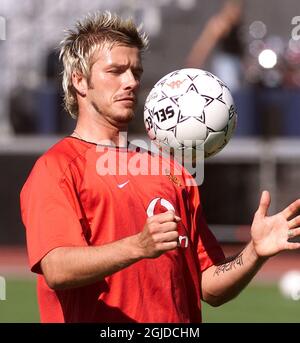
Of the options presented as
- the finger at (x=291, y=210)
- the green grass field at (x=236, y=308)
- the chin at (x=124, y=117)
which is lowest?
the green grass field at (x=236, y=308)

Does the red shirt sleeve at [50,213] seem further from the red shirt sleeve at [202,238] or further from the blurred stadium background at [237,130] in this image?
the blurred stadium background at [237,130]

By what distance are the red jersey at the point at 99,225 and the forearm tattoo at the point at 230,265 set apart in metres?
0.25

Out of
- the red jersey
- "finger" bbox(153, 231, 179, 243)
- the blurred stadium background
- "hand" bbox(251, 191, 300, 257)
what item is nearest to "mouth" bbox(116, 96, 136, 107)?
the red jersey

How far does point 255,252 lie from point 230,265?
0.91ft

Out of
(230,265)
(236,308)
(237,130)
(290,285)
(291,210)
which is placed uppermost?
(237,130)

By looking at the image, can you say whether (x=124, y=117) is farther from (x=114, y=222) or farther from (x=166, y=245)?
(x=166, y=245)

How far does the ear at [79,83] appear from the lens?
15.6 ft

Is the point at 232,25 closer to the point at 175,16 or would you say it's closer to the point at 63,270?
the point at 175,16

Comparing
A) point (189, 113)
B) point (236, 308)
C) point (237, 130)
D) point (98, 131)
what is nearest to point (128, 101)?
point (98, 131)

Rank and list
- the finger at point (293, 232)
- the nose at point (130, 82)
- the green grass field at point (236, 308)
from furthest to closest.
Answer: the green grass field at point (236, 308), the nose at point (130, 82), the finger at point (293, 232)

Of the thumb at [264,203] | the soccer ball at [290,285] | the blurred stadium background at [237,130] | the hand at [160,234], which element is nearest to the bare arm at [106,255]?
the hand at [160,234]

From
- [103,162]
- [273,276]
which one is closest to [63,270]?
[103,162]

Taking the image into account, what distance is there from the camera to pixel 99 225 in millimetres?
4422

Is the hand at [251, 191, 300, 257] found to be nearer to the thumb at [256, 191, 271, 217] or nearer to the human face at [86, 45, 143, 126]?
the thumb at [256, 191, 271, 217]
